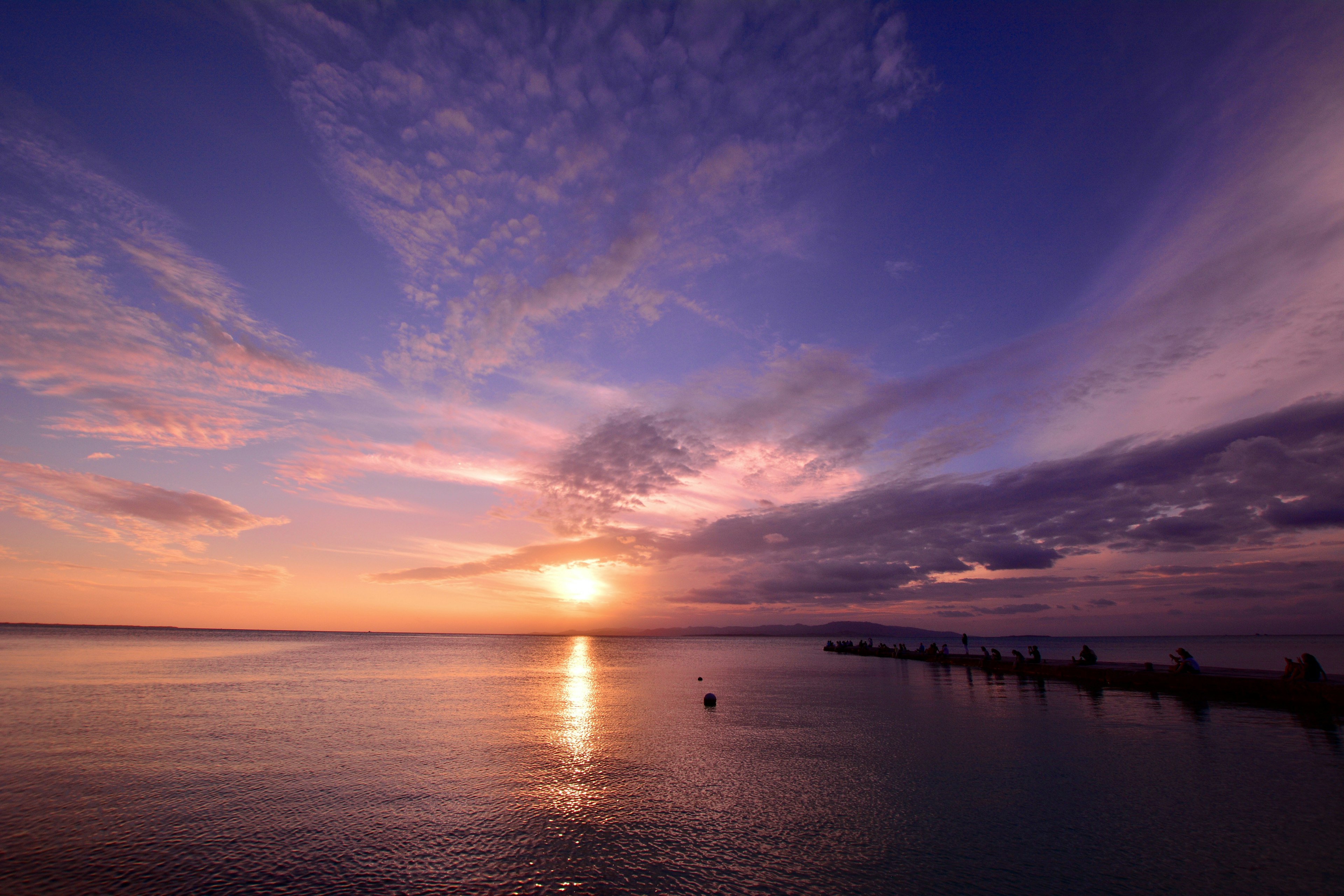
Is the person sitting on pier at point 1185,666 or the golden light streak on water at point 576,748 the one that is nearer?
the golden light streak on water at point 576,748

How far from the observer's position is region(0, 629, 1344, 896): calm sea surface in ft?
41.8

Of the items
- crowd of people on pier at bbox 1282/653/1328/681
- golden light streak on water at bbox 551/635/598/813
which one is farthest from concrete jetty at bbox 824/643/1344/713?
golden light streak on water at bbox 551/635/598/813

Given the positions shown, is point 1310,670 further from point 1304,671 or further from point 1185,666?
point 1185,666

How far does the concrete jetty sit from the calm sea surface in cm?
228

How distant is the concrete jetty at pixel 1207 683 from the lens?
32219mm

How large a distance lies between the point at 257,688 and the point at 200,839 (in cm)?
3967

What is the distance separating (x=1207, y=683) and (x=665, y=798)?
40984 millimetres

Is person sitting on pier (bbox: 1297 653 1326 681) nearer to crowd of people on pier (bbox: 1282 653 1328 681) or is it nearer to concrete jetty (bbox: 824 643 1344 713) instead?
crowd of people on pier (bbox: 1282 653 1328 681)

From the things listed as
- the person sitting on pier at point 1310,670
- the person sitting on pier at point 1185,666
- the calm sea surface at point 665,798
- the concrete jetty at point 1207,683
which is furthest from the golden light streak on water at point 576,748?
the person sitting on pier at point 1185,666

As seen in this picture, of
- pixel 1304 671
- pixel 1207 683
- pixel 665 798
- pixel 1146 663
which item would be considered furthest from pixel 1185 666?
pixel 665 798

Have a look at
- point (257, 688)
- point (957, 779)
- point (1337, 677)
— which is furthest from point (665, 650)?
point (957, 779)

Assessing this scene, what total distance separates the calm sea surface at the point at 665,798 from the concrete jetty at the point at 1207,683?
2278 millimetres

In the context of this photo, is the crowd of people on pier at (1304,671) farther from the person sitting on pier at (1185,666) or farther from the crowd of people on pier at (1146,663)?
the person sitting on pier at (1185,666)

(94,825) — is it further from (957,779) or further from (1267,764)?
(1267,764)
